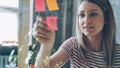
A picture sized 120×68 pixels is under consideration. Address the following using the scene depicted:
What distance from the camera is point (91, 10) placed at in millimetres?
1371

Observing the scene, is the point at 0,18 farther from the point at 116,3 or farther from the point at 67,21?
the point at 116,3

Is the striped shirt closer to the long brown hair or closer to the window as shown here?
the long brown hair

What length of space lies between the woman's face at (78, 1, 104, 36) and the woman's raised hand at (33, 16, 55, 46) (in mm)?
256

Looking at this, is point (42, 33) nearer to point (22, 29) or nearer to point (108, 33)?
point (22, 29)

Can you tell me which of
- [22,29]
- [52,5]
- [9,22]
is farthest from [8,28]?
[52,5]

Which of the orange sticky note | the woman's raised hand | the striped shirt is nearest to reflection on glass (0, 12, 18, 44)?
the woman's raised hand

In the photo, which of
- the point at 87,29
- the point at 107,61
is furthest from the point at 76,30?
the point at 107,61

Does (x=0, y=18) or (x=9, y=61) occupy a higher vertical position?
(x=0, y=18)

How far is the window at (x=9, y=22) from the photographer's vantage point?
154 cm

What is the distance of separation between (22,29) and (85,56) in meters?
0.52

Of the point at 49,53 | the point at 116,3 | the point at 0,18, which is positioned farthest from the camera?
the point at 0,18

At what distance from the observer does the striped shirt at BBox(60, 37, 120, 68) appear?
1387 mm

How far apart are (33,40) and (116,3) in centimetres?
66

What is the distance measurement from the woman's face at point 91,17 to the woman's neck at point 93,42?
0.16 feet
